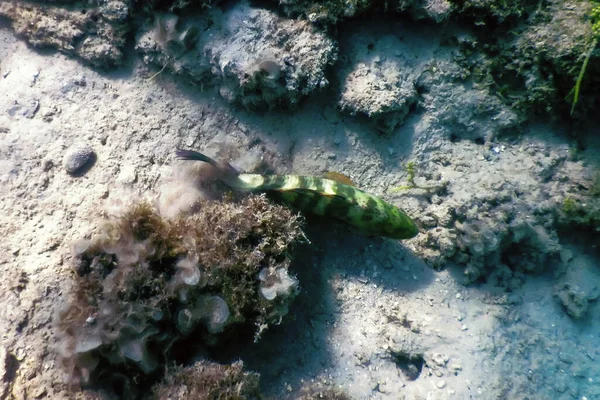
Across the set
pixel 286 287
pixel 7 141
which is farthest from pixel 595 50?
pixel 7 141

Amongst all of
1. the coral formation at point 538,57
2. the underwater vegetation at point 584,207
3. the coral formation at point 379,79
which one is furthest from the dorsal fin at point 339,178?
the underwater vegetation at point 584,207

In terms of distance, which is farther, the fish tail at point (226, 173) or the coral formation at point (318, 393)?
the fish tail at point (226, 173)

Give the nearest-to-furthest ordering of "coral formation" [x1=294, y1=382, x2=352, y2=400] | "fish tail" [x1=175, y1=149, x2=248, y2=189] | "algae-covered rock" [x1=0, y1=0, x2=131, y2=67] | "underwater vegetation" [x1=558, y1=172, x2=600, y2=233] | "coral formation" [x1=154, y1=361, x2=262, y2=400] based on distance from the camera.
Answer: "coral formation" [x1=154, y1=361, x2=262, y2=400] → "coral formation" [x1=294, y1=382, x2=352, y2=400] → "fish tail" [x1=175, y1=149, x2=248, y2=189] → "underwater vegetation" [x1=558, y1=172, x2=600, y2=233] → "algae-covered rock" [x1=0, y1=0, x2=131, y2=67]

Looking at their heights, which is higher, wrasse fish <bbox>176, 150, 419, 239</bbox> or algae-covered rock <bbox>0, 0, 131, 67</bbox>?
algae-covered rock <bbox>0, 0, 131, 67</bbox>

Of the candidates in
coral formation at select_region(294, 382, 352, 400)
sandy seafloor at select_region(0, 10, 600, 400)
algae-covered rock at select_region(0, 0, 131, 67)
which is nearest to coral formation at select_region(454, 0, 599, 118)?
sandy seafloor at select_region(0, 10, 600, 400)

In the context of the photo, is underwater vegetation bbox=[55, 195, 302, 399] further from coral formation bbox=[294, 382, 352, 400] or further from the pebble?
the pebble

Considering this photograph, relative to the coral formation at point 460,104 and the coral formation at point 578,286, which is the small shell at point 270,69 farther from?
the coral formation at point 578,286
